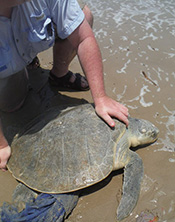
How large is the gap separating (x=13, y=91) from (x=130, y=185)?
170 centimetres

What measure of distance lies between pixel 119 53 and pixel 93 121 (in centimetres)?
203

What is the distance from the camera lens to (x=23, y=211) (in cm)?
154

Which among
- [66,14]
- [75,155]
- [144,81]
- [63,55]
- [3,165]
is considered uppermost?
[66,14]

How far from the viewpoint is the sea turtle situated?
5.44ft

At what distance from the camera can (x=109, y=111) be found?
1.95 meters

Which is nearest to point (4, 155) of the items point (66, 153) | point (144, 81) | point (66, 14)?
point (66, 153)

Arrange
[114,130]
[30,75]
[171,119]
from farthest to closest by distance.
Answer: [30,75] → [171,119] → [114,130]

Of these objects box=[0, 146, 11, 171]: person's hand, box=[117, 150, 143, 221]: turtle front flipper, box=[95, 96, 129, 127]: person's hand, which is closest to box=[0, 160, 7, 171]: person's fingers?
box=[0, 146, 11, 171]: person's hand

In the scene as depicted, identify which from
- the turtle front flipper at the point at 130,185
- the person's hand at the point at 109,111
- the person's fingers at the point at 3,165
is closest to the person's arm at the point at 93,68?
the person's hand at the point at 109,111

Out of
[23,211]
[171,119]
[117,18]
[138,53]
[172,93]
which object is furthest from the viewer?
[117,18]

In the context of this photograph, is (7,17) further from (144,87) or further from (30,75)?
(144,87)

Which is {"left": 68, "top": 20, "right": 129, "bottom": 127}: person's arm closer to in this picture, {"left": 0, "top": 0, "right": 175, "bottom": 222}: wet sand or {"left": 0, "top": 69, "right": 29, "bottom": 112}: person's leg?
{"left": 0, "top": 0, "right": 175, "bottom": 222}: wet sand

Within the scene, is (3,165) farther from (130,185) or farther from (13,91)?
(130,185)

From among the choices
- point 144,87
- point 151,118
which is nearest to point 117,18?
point 144,87
